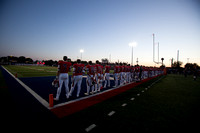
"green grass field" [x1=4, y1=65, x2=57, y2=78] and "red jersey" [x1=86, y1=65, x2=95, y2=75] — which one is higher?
"red jersey" [x1=86, y1=65, x2=95, y2=75]

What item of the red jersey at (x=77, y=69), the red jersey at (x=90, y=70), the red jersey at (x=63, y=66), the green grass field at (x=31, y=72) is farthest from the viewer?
the green grass field at (x=31, y=72)

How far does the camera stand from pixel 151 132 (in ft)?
9.34

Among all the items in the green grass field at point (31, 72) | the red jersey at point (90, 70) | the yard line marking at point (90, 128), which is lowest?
the yard line marking at point (90, 128)

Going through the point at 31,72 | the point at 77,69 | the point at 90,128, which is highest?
the point at 77,69

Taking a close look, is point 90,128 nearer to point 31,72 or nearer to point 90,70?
point 90,70

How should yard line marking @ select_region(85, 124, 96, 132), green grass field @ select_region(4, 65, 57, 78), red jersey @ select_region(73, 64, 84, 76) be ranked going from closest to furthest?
yard line marking @ select_region(85, 124, 96, 132)
red jersey @ select_region(73, 64, 84, 76)
green grass field @ select_region(4, 65, 57, 78)

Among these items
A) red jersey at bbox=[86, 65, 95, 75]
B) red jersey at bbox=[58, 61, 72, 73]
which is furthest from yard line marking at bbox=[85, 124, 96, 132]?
red jersey at bbox=[86, 65, 95, 75]

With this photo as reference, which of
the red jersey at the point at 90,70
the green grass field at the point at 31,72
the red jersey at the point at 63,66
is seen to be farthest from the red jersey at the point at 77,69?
the green grass field at the point at 31,72

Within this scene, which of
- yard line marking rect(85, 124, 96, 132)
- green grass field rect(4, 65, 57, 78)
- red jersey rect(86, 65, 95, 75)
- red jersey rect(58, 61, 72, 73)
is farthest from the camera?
green grass field rect(4, 65, 57, 78)

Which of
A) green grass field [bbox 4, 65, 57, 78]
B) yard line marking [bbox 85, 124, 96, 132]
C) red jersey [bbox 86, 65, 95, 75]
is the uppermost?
red jersey [bbox 86, 65, 95, 75]

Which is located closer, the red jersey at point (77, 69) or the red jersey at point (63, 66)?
the red jersey at point (63, 66)

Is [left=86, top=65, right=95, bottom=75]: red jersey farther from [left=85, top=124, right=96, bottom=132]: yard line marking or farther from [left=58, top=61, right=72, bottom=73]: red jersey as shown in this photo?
[left=85, top=124, right=96, bottom=132]: yard line marking

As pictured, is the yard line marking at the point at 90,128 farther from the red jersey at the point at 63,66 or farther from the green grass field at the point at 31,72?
the green grass field at the point at 31,72

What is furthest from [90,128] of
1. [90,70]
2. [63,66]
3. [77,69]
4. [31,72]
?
[31,72]
